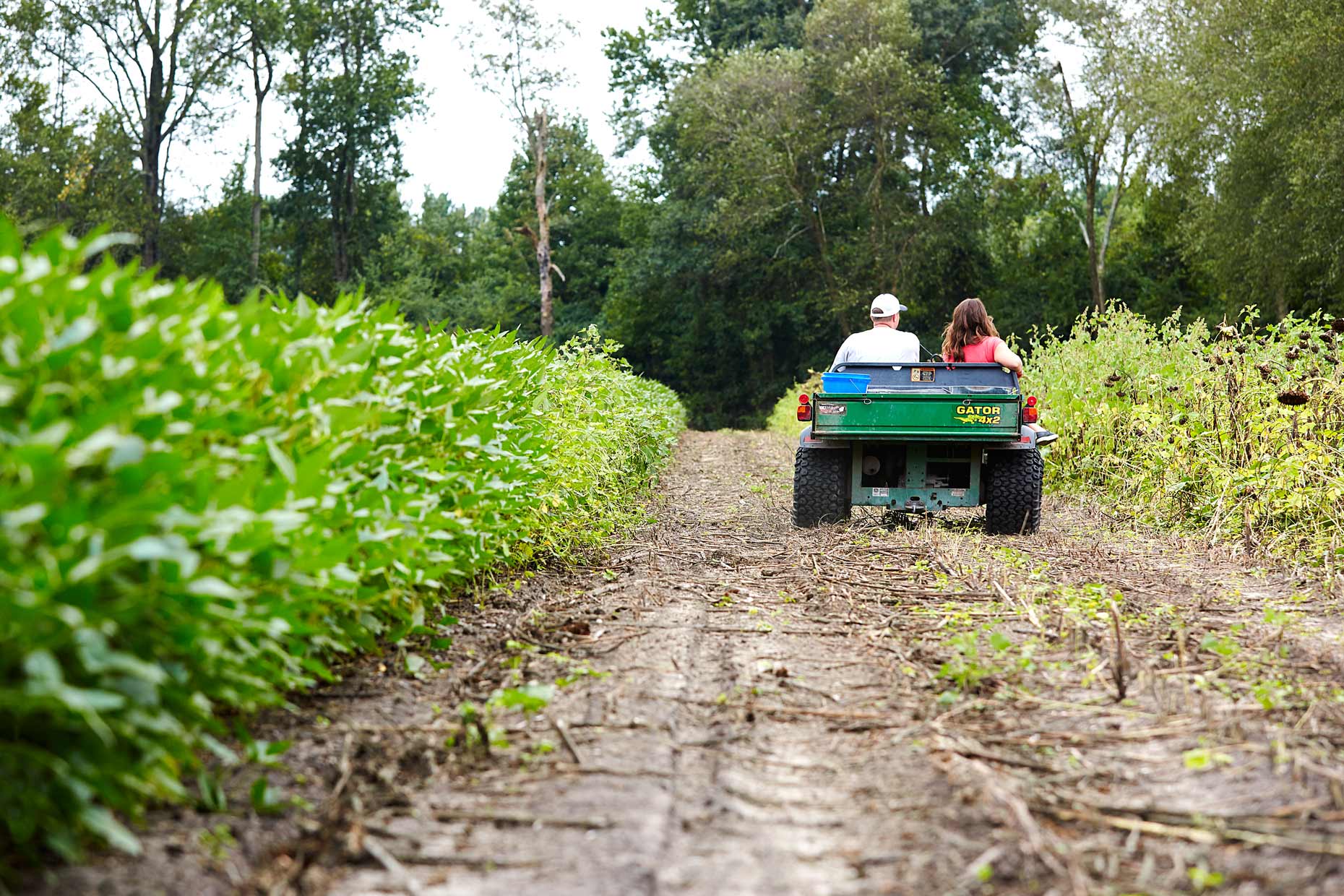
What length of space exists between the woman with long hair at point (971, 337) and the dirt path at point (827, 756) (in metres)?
3.94

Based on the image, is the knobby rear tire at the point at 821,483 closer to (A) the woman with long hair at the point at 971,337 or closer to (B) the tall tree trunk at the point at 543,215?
(A) the woman with long hair at the point at 971,337

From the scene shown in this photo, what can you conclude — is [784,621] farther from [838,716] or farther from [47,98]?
[47,98]

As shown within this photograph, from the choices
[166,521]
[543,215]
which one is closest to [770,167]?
[543,215]

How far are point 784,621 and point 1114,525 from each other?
470cm

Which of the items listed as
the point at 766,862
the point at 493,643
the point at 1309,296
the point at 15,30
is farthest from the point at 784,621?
the point at 15,30

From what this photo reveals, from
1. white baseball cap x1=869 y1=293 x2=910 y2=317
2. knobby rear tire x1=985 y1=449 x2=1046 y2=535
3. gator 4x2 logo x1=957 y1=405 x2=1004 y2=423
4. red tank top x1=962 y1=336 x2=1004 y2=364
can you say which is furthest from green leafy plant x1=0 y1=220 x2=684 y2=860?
red tank top x1=962 y1=336 x2=1004 y2=364

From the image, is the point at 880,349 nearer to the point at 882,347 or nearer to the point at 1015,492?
the point at 882,347

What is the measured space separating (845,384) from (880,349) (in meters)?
0.98

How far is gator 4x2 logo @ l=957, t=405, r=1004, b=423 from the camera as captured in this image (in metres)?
8.90

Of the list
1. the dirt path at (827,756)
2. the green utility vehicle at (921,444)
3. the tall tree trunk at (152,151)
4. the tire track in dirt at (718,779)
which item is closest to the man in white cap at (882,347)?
the green utility vehicle at (921,444)

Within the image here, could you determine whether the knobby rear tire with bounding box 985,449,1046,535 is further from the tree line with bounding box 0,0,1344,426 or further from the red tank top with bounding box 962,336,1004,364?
the tree line with bounding box 0,0,1344,426

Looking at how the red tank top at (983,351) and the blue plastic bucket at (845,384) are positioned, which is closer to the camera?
the blue plastic bucket at (845,384)

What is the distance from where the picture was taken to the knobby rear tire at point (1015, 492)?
905 cm

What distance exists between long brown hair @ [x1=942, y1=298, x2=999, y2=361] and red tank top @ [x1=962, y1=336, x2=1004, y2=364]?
0.03 meters
